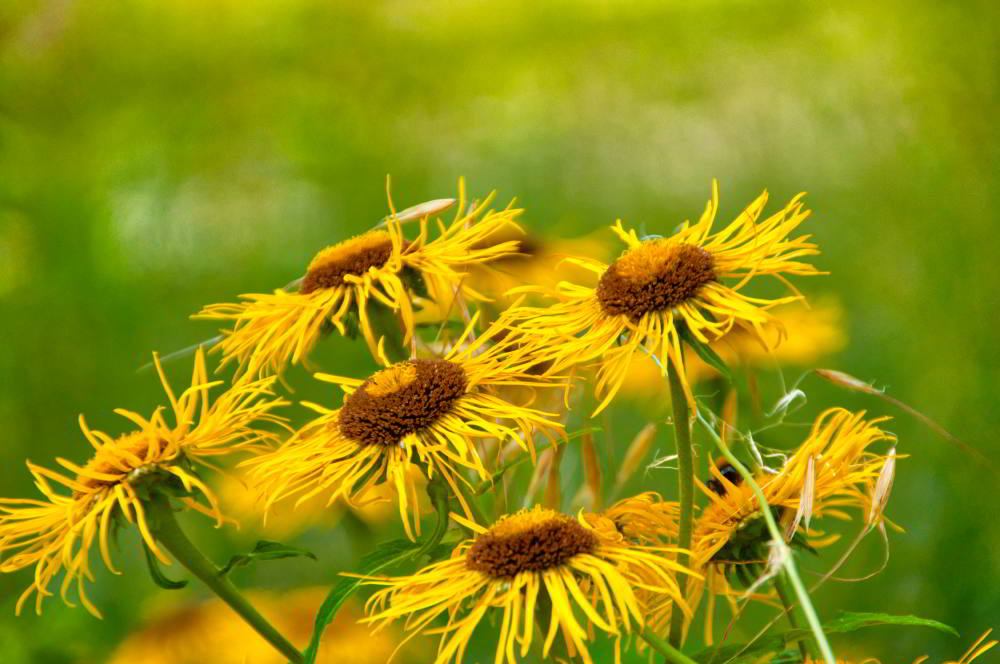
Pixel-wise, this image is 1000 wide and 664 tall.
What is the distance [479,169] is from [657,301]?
181cm

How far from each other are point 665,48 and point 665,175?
72 centimetres

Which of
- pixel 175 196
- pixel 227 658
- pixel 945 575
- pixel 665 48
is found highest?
pixel 665 48

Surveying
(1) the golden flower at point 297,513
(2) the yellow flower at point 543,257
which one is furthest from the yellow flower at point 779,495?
(2) the yellow flower at point 543,257

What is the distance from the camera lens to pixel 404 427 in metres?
0.49

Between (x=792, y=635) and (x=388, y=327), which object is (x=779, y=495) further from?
(x=388, y=327)

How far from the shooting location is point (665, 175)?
83.5 inches

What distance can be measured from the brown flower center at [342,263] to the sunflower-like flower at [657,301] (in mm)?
118

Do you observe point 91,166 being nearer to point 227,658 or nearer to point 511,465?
point 227,658

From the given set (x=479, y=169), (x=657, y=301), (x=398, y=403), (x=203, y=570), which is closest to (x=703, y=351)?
(x=657, y=301)

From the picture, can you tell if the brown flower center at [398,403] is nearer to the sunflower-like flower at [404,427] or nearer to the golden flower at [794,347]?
the sunflower-like flower at [404,427]

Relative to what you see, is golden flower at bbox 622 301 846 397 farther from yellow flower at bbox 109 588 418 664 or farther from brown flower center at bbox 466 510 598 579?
brown flower center at bbox 466 510 598 579

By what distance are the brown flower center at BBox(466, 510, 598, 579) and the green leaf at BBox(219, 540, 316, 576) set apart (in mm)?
92

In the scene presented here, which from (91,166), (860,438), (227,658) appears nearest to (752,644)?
(860,438)

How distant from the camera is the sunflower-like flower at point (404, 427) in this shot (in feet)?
1.57
